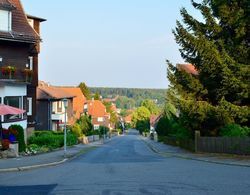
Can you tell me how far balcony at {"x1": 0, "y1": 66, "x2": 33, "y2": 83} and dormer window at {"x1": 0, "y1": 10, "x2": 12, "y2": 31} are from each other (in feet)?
9.57

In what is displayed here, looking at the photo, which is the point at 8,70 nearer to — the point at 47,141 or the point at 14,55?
the point at 14,55

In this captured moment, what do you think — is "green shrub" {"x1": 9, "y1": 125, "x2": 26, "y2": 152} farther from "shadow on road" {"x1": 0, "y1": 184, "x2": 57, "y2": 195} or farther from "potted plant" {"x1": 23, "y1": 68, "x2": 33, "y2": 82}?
"shadow on road" {"x1": 0, "y1": 184, "x2": 57, "y2": 195}

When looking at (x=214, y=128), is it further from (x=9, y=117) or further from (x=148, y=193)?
(x=148, y=193)

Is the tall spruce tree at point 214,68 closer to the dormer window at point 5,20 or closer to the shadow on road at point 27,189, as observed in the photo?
the dormer window at point 5,20

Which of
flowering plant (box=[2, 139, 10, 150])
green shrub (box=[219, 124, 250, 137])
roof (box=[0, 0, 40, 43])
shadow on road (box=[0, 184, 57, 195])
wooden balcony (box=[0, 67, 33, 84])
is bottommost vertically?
shadow on road (box=[0, 184, 57, 195])

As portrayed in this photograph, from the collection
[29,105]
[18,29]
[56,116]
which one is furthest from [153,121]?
[18,29]

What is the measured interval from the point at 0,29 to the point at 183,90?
13.3 m

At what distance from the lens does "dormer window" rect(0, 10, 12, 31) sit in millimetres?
34844

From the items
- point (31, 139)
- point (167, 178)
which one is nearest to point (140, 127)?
point (31, 139)

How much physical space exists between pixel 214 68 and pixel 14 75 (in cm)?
1452

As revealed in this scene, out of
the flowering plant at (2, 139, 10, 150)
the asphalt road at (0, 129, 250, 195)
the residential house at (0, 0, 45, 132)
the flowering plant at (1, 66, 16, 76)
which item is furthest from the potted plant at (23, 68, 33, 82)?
the asphalt road at (0, 129, 250, 195)

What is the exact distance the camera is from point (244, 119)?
99.1 ft

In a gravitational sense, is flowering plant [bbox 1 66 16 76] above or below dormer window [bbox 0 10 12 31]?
below

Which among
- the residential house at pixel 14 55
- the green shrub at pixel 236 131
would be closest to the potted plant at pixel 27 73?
the residential house at pixel 14 55
